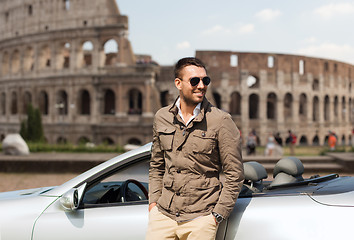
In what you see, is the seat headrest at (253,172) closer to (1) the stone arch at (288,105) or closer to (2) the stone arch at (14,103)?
(1) the stone arch at (288,105)

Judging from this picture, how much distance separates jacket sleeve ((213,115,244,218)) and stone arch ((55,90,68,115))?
91.7ft

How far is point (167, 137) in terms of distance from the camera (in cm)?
230

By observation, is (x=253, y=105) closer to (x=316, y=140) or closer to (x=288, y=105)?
(x=288, y=105)

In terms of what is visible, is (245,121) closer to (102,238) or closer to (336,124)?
(336,124)

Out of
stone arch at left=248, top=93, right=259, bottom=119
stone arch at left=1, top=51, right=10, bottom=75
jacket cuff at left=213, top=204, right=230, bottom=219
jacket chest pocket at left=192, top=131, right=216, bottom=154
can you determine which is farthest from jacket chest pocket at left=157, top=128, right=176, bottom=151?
stone arch at left=1, top=51, right=10, bottom=75

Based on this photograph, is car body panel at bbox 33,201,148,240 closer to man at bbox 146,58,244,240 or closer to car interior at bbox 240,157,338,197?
man at bbox 146,58,244,240

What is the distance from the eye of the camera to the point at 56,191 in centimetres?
287

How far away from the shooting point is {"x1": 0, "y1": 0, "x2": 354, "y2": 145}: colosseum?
27.9 metres

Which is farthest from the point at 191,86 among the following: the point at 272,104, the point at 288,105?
the point at 288,105

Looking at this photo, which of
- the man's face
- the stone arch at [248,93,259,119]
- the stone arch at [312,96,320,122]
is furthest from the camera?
the stone arch at [312,96,320,122]

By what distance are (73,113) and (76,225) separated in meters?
27.2

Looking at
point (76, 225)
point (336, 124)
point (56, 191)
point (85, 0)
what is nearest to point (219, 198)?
point (76, 225)

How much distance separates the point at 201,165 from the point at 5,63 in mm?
37041

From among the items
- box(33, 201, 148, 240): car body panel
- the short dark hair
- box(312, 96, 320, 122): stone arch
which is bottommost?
box(33, 201, 148, 240): car body panel
